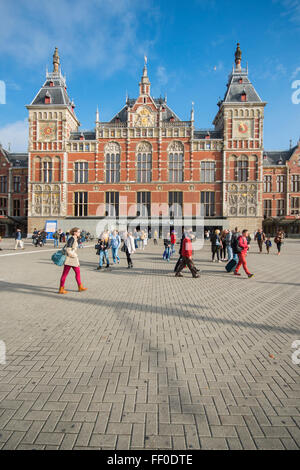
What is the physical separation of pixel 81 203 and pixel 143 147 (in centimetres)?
1104

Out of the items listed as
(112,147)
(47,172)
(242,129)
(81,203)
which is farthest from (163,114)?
(47,172)

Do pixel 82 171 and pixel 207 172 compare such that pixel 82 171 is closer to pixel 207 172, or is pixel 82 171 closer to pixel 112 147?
pixel 112 147

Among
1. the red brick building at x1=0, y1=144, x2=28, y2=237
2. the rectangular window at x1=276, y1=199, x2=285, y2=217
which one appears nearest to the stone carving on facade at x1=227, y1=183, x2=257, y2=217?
the rectangular window at x1=276, y1=199, x2=285, y2=217

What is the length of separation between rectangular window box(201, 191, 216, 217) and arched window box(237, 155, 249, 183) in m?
3.92

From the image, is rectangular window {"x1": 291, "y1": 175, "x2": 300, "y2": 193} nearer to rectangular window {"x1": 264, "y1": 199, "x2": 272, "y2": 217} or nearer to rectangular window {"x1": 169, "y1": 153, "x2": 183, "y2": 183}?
rectangular window {"x1": 264, "y1": 199, "x2": 272, "y2": 217}

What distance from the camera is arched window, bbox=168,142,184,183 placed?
108 ft

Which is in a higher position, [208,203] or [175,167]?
[175,167]

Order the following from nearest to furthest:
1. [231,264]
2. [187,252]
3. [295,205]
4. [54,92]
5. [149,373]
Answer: [149,373], [187,252], [231,264], [54,92], [295,205]

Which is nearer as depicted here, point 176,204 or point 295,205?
point 176,204

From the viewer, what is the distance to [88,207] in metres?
33.7

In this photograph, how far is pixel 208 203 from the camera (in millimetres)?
32875

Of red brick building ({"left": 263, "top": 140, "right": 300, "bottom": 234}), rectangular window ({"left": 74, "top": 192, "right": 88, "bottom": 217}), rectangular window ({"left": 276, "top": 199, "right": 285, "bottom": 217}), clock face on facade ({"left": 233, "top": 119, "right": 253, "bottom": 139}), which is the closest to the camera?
clock face on facade ({"left": 233, "top": 119, "right": 253, "bottom": 139})
